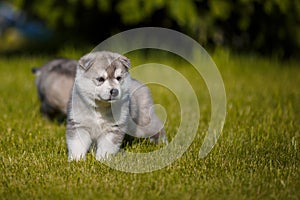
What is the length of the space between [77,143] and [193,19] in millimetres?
4016

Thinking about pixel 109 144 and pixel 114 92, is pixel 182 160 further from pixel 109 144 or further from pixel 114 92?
pixel 114 92

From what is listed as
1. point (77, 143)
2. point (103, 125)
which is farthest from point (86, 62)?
point (77, 143)

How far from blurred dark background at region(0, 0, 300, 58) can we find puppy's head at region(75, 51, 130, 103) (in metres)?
3.56

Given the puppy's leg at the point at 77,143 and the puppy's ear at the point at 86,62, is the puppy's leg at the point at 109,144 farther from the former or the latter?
the puppy's ear at the point at 86,62

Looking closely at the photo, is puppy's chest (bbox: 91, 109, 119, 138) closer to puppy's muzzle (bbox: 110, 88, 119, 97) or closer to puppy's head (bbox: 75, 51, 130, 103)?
puppy's head (bbox: 75, 51, 130, 103)

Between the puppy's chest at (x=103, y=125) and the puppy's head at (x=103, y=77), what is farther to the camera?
the puppy's chest at (x=103, y=125)

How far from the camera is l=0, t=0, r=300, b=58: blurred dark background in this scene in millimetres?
7555

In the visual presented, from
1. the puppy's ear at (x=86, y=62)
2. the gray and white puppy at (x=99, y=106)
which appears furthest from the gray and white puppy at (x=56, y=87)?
the puppy's ear at (x=86, y=62)

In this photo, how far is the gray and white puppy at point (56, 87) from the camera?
4992 mm

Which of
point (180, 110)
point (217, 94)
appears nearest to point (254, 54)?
point (217, 94)

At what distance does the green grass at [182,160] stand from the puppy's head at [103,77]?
484 millimetres

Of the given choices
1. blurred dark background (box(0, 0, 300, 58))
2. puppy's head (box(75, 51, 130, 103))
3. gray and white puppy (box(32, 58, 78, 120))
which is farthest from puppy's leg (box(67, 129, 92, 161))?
blurred dark background (box(0, 0, 300, 58))

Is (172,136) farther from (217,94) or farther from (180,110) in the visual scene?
(217,94)

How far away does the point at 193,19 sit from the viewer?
24.5 ft
